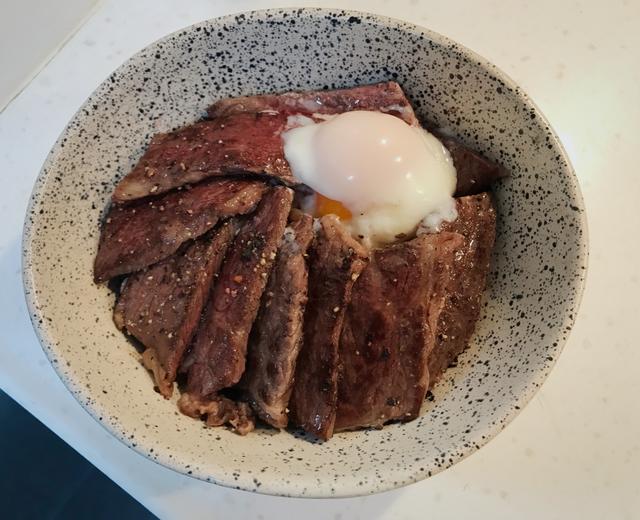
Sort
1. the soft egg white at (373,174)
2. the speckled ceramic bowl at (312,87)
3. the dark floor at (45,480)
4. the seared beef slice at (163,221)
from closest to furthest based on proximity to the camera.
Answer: the speckled ceramic bowl at (312,87) → the seared beef slice at (163,221) → the soft egg white at (373,174) → the dark floor at (45,480)

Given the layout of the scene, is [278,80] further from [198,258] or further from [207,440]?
[207,440]

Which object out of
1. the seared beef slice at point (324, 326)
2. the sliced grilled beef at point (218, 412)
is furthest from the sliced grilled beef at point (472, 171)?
the sliced grilled beef at point (218, 412)

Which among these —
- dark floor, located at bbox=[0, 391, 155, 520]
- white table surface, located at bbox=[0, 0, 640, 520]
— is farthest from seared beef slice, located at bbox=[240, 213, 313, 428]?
dark floor, located at bbox=[0, 391, 155, 520]

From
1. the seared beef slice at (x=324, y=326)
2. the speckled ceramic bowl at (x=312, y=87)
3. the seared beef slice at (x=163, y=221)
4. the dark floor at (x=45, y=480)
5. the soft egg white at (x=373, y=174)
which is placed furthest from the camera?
the dark floor at (x=45, y=480)

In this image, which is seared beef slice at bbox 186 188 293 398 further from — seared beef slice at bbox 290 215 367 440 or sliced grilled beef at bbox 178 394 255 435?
seared beef slice at bbox 290 215 367 440

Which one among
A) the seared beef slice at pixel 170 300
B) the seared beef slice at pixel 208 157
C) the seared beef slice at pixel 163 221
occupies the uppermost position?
the seared beef slice at pixel 208 157

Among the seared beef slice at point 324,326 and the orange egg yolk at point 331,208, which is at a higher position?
the orange egg yolk at point 331,208

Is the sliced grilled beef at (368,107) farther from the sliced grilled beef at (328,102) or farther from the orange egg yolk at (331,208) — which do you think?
the orange egg yolk at (331,208)

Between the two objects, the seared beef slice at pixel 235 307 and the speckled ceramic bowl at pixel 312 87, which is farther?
the seared beef slice at pixel 235 307

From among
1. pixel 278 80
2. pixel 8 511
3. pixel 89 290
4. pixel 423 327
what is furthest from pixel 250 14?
pixel 8 511
